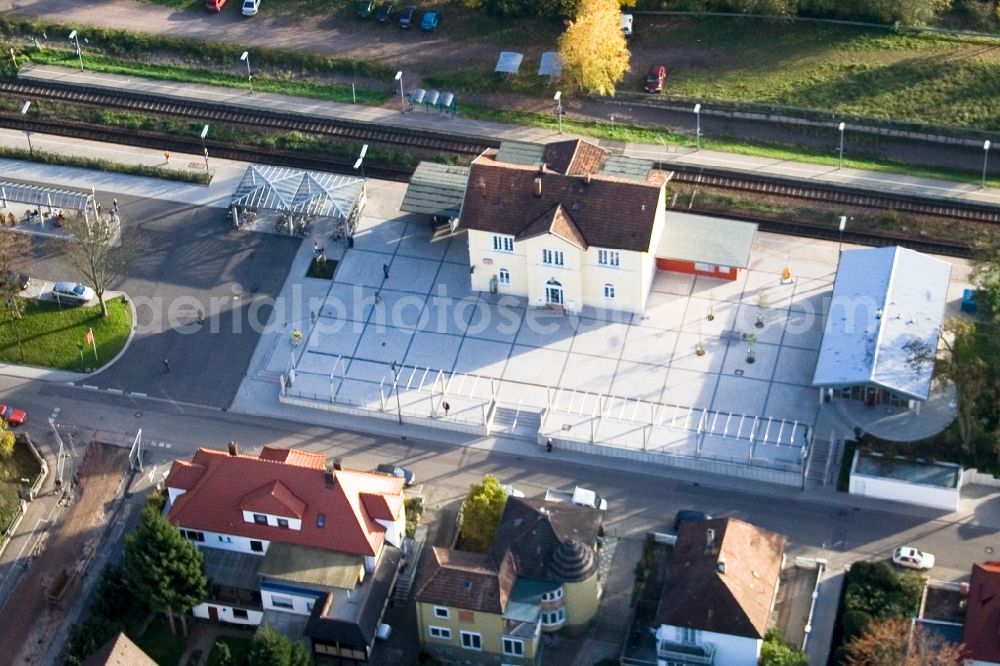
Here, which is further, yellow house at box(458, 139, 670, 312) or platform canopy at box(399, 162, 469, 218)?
platform canopy at box(399, 162, 469, 218)

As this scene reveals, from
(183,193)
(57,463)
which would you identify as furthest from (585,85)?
(57,463)

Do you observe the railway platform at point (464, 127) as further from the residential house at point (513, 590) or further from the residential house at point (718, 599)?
the residential house at point (513, 590)

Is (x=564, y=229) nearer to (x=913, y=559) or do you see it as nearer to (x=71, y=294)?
(x=913, y=559)

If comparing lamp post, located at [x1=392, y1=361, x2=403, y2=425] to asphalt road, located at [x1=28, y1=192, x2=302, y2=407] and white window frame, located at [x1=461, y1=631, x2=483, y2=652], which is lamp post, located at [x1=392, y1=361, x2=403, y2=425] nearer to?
asphalt road, located at [x1=28, y1=192, x2=302, y2=407]

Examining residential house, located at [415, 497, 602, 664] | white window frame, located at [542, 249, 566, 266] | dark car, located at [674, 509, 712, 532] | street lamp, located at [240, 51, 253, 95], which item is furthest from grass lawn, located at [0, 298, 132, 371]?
dark car, located at [674, 509, 712, 532]

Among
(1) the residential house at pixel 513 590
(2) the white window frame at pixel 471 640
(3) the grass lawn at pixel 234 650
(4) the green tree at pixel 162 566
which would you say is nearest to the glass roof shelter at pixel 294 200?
(4) the green tree at pixel 162 566

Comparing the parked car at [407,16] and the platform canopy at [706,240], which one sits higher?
the parked car at [407,16]

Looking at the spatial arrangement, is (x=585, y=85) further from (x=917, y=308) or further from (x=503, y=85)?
(x=917, y=308)
